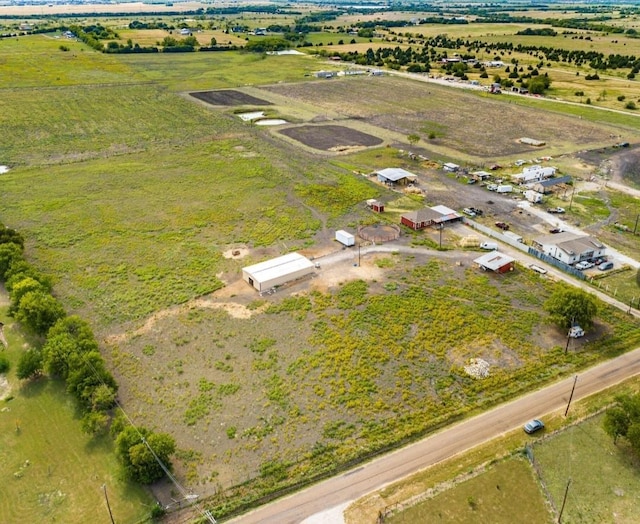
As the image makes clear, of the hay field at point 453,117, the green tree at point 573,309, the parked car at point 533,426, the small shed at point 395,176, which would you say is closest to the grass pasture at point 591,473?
the parked car at point 533,426

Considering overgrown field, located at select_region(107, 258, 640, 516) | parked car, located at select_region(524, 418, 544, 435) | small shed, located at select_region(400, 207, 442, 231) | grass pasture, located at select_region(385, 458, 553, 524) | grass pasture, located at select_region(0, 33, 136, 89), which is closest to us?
grass pasture, located at select_region(385, 458, 553, 524)

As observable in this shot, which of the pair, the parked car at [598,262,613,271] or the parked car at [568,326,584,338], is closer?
the parked car at [568,326,584,338]

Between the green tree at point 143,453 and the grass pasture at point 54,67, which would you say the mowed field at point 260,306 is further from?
the grass pasture at point 54,67

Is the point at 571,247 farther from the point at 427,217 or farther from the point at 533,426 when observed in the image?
the point at 533,426

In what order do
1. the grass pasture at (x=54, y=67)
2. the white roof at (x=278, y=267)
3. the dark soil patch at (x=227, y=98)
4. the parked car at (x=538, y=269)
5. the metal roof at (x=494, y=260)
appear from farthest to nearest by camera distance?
the grass pasture at (x=54, y=67), the dark soil patch at (x=227, y=98), the parked car at (x=538, y=269), the metal roof at (x=494, y=260), the white roof at (x=278, y=267)

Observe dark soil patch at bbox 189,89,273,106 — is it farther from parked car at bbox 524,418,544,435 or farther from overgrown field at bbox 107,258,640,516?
parked car at bbox 524,418,544,435

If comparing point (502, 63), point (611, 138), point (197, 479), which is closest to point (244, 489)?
point (197, 479)

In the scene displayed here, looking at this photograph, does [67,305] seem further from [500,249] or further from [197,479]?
[500,249]

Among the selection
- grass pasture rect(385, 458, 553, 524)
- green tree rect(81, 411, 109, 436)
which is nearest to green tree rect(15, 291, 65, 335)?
green tree rect(81, 411, 109, 436)

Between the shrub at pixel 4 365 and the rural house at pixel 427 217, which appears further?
the rural house at pixel 427 217
